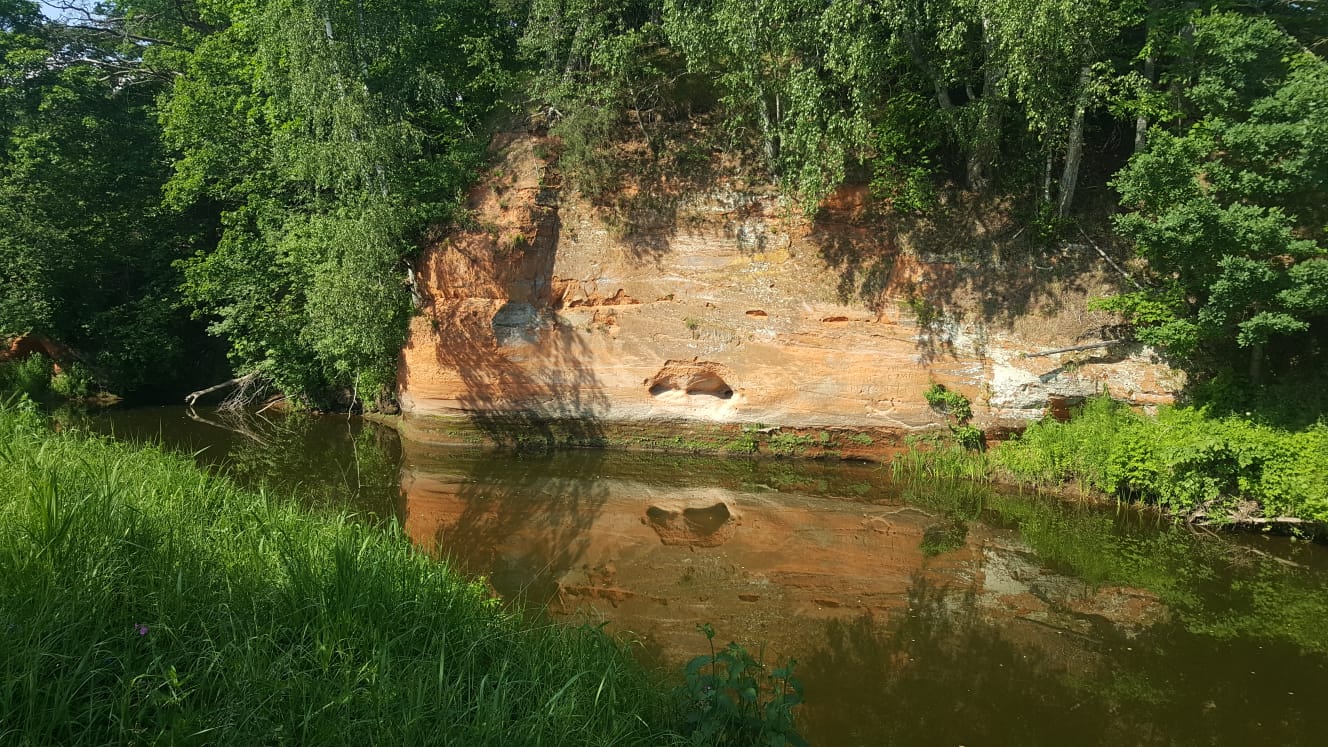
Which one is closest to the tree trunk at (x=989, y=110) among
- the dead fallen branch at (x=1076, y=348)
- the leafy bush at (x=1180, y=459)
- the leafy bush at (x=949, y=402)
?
the dead fallen branch at (x=1076, y=348)

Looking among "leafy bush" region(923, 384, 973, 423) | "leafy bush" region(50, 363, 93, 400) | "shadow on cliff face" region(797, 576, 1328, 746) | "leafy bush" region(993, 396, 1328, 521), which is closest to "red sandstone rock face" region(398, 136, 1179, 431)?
"leafy bush" region(923, 384, 973, 423)

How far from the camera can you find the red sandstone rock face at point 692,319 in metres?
12.3

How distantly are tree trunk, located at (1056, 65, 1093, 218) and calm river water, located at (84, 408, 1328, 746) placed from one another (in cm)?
508

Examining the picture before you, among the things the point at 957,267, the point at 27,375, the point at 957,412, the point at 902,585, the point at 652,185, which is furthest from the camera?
the point at 27,375

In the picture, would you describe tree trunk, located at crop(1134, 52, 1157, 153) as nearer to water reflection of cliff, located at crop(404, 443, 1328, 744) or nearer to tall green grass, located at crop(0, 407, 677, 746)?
water reflection of cliff, located at crop(404, 443, 1328, 744)

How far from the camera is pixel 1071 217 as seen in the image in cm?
1198

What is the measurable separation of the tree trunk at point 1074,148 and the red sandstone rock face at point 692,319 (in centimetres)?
136

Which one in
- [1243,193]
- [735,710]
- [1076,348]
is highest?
[1243,193]

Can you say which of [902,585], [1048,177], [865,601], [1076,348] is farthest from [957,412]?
[865,601]

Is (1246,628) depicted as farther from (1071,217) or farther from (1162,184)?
(1071,217)

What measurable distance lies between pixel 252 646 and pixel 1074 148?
492 inches

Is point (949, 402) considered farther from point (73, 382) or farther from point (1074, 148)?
point (73, 382)

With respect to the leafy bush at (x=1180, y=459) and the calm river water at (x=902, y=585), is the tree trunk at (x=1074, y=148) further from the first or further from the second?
the calm river water at (x=902, y=585)

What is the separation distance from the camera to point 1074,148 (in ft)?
37.2
